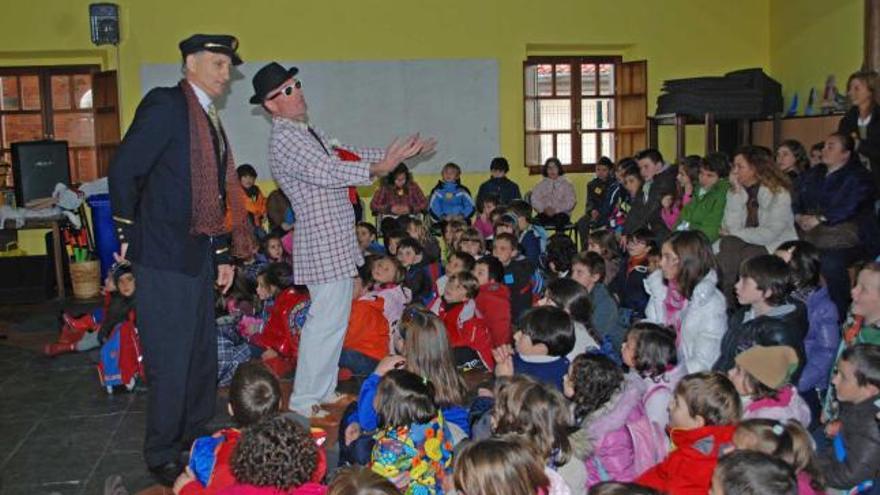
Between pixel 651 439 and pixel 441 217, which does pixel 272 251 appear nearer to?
pixel 441 217

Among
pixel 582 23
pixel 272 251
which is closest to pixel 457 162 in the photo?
pixel 582 23

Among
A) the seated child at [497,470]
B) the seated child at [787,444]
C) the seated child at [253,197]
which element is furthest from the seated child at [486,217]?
the seated child at [497,470]

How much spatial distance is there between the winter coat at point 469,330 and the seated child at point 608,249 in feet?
3.65

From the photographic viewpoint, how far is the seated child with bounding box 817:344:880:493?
3.10 metres

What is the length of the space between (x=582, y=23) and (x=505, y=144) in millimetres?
1608

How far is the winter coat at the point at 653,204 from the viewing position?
7219mm

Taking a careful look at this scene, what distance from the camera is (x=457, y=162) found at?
34.9 feet

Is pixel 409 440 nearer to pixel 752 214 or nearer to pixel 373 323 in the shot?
pixel 373 323

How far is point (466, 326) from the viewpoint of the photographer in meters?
5.65

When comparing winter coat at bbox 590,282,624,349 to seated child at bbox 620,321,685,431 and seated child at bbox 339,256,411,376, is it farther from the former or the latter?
seated child at bbox 620,321,685,431

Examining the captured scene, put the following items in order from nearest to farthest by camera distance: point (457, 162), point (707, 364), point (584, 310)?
point (707, 364) < point (584, 310) < point (457, 162)

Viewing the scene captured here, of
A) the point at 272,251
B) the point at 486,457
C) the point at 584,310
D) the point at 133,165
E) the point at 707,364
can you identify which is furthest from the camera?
the point at 272,251

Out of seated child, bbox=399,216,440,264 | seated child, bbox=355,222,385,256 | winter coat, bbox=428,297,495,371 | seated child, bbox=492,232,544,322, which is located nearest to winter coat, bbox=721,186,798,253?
seated child, bbox=492,232,544,322

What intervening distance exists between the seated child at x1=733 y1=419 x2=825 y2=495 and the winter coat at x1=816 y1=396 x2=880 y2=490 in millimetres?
346
